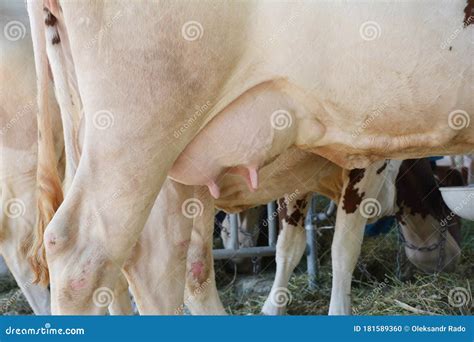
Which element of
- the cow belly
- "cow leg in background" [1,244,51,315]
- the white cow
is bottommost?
"cow leg in background" [1,244,51,315]

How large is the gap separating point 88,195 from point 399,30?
113 centimetres

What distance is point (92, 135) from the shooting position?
239cm

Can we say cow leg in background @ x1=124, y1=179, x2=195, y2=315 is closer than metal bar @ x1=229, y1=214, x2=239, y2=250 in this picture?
Yes

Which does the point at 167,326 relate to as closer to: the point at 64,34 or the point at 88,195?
the point at 88,195

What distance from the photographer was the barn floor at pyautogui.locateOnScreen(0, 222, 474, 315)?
13.6ft

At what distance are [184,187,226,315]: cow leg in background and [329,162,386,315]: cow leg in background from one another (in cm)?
71

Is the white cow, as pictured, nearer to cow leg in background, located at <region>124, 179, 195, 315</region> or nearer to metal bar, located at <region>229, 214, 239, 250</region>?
cow leg in background, located at <region>124, 179, 195, 315</region>

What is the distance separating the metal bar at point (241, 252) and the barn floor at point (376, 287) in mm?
267

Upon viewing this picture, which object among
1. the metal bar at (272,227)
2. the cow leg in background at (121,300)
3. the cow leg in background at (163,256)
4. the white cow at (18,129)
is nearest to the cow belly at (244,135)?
the cow leg in background at (163,256)

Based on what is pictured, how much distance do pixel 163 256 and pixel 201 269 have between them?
0.69 m

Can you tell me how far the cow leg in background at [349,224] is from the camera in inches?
164

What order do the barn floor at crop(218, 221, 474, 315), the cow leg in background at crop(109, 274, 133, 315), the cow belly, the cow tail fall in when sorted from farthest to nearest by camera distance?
the barn floor at crop(218, 221, 474, 315)
the cow leg in background at crop(109, 274, 133, 315)
the cow tail
the cow belly

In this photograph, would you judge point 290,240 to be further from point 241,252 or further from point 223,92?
point 223,92

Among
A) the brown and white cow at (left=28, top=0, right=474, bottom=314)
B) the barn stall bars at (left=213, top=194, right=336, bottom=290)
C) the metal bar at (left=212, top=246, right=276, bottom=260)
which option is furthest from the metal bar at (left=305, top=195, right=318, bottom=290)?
the brown and white cow at (left=28, top=0, right=474, bottom=314)
